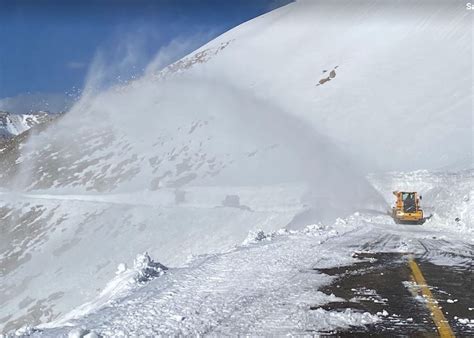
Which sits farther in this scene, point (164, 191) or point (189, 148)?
point (189, 148)

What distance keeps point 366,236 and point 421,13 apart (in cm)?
5981

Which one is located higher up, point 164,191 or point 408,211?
point 164,191

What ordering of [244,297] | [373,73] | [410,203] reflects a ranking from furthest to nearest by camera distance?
1. [373,73]
2. [410,203]
3. [244,297]

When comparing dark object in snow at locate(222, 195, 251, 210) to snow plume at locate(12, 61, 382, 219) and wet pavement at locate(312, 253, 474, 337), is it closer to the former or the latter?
snow plume at locate(12, 61, 382, 219)

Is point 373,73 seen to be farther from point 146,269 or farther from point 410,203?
point 146,269

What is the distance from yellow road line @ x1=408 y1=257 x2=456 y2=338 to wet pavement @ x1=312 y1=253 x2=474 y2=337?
0.21 feet

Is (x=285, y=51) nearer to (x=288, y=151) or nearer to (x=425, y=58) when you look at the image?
(x=425, y=58)

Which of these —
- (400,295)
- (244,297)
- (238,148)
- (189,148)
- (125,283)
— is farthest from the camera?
(189,148)

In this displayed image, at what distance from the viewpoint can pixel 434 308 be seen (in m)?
7.16

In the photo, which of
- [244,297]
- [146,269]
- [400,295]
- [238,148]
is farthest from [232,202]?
[244,297]

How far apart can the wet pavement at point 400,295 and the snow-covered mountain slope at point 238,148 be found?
32.3 feet

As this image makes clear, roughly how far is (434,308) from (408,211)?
1656 centimetres

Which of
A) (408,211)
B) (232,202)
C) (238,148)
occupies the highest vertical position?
(238,148)

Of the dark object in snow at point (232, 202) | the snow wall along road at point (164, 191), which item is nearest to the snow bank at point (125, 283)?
the snow wall along road at point (164, 191)
